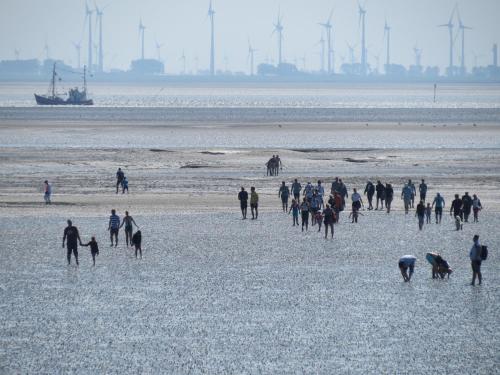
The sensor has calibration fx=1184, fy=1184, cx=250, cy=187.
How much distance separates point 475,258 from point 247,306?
5.51 m

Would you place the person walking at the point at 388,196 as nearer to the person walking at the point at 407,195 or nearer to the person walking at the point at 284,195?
the person walking at the point at 407,195

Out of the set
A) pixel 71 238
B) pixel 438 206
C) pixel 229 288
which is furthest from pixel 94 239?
pixel 438 206

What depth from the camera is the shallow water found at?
21.8 m

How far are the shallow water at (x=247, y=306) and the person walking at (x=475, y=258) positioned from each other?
32cm

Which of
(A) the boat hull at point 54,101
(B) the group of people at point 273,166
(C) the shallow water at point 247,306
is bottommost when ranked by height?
(C) the shallow water at point 247,306

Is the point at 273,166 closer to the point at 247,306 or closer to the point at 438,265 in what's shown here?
the point at 438,265

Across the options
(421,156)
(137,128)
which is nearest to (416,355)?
(421,156)

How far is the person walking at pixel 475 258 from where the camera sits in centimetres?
2711

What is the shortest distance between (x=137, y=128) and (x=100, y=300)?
79584mm

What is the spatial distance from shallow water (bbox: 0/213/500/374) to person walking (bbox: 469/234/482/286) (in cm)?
32

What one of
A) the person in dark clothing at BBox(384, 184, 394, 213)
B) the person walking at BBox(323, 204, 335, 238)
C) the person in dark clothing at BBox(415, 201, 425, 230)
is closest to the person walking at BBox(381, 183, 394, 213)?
the person in dark clothing at BBox(384, 184, 394, 213)

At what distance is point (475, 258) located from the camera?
27312 mm

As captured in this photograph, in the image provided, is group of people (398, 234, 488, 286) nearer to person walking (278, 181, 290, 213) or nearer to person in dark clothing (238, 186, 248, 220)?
person in dark clothing (238, 186, 248, 220)

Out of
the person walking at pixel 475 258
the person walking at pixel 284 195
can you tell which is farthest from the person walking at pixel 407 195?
the person walking at pixel 475 258
